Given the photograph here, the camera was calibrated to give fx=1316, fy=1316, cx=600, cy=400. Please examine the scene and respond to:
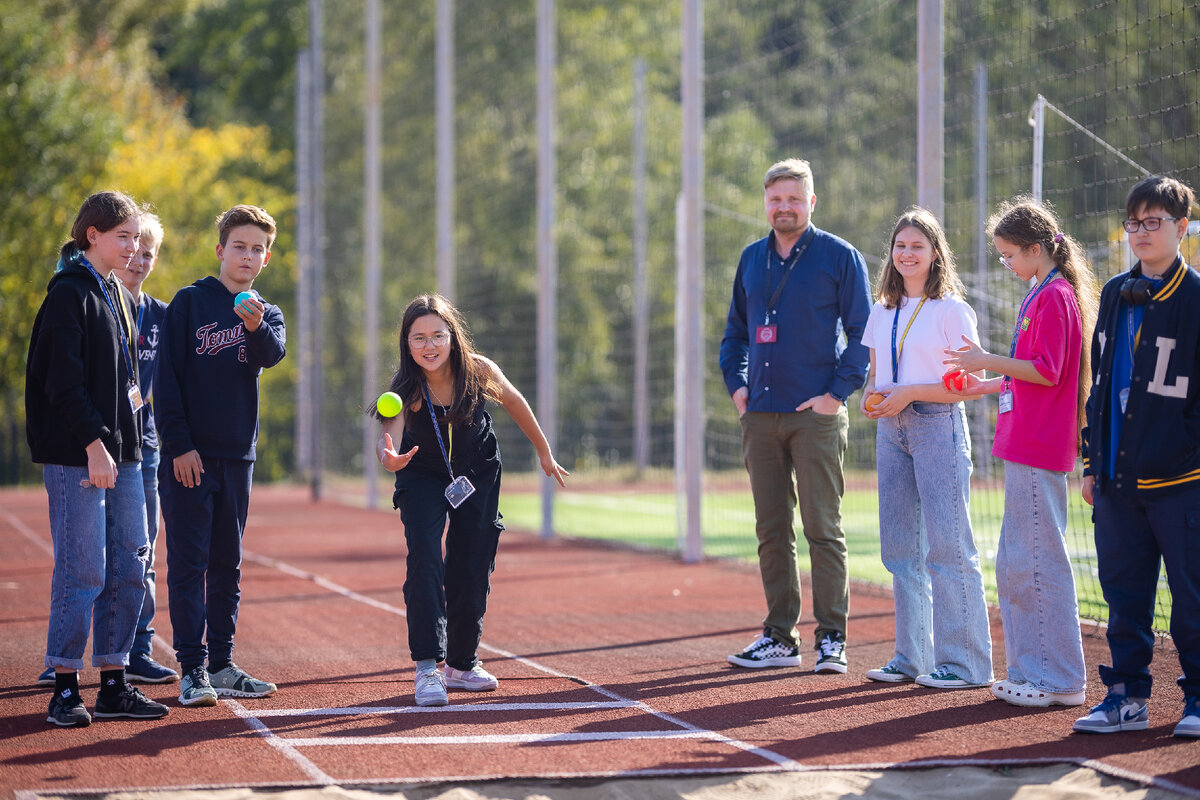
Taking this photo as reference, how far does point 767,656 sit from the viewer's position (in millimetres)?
6441

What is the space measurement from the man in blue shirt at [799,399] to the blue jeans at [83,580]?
9.41 ft

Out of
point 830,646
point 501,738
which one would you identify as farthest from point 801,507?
point 501,738

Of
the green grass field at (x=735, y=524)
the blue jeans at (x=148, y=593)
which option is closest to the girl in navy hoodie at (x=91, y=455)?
the blue jeans at (x=148, y=593)

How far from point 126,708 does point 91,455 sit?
1.03 meters

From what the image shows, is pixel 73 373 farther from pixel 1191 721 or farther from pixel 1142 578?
pixel 1191 721

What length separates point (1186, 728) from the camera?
4652 mm

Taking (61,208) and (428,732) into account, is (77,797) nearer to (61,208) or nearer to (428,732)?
(428,732)

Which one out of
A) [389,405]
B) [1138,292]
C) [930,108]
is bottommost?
[389,405]

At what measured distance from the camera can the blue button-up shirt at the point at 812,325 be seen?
253 inches

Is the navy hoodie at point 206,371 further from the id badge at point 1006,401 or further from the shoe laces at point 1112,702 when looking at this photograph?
the shoe laces at point 1112,702

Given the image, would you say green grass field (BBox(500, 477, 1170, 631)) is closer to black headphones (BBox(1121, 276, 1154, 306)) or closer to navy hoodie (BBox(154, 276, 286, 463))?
black headphones (BBox(1121, 276, 1154, 306))

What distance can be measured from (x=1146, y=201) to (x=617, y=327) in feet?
74.4

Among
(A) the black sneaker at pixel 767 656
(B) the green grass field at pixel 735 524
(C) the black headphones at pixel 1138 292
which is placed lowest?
(B) the green grass field at pixel 735 524

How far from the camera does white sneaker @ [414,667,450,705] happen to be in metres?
5.43
